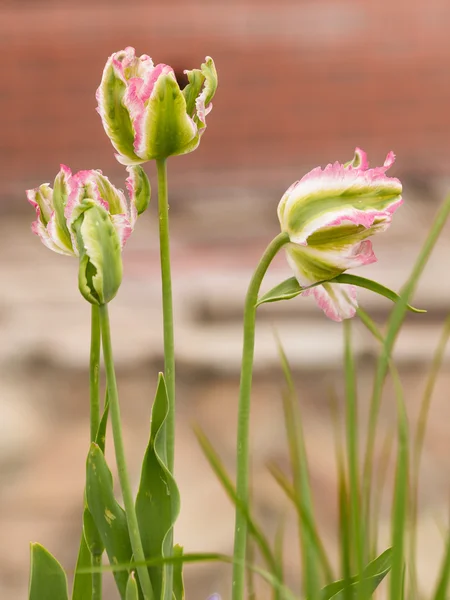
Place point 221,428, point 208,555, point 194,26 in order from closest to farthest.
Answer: point 208,555 < point 221,428 < point 194,26

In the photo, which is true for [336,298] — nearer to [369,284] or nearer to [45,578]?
[369,284]

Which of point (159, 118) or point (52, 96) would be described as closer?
point (159, 118)

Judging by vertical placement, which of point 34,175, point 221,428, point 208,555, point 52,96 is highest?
point 52,96

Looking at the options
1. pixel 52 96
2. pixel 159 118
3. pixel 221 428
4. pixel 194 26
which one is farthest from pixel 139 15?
pixel 159 118

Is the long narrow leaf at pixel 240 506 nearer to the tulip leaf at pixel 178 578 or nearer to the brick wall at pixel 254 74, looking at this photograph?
the tulip leaf at pixel 178 578

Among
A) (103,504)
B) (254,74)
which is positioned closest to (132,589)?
(103,504)

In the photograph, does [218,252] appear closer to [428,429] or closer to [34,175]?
[34,175]
